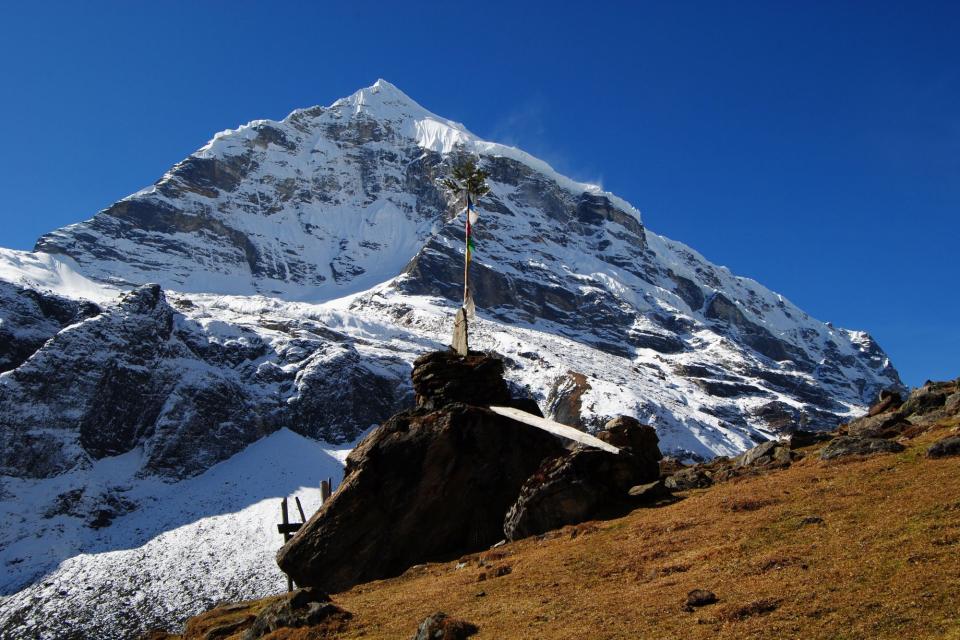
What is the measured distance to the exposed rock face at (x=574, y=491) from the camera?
91.8ft

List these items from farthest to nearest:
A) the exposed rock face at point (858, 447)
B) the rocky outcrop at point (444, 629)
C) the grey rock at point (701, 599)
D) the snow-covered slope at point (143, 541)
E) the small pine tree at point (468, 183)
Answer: the snow-covered slope at point (143, 541) → the small pine tree at point (468, 183) → the exposed rock face at point (858, 447) → the rocky outcrop at point (444, 629) → the grey rock at point (701, 599)

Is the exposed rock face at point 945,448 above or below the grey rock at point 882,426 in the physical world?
below

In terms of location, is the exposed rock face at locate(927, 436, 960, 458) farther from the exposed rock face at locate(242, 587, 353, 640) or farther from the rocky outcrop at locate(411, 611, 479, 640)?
the exposed rock face at locate(242, 587, 353, 640)

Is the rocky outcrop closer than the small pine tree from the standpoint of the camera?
Yes

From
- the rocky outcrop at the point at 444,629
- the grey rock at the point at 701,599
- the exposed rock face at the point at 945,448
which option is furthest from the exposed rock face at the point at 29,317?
the exposed rock face at the point at 945,448

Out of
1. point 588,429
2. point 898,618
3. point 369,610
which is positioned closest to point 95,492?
point 588,429

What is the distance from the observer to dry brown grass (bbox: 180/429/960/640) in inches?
541

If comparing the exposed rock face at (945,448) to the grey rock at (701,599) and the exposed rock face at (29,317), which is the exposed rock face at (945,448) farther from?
the exposed rock face at (29,317)

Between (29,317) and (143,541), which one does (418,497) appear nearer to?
(143,541)

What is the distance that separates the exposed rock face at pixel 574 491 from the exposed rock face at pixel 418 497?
2.64 metres

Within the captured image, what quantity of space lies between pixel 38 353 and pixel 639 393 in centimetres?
12540

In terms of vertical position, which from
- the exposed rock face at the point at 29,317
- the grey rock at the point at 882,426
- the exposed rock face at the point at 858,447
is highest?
the exposed rock face at the point at 29,317

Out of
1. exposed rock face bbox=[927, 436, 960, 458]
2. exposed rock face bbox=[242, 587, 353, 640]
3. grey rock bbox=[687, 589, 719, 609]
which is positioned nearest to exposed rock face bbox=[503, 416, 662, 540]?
exposed rock face bbox=[242, 587, 353, 640]

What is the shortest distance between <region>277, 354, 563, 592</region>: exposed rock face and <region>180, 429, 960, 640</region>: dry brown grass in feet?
8.12
